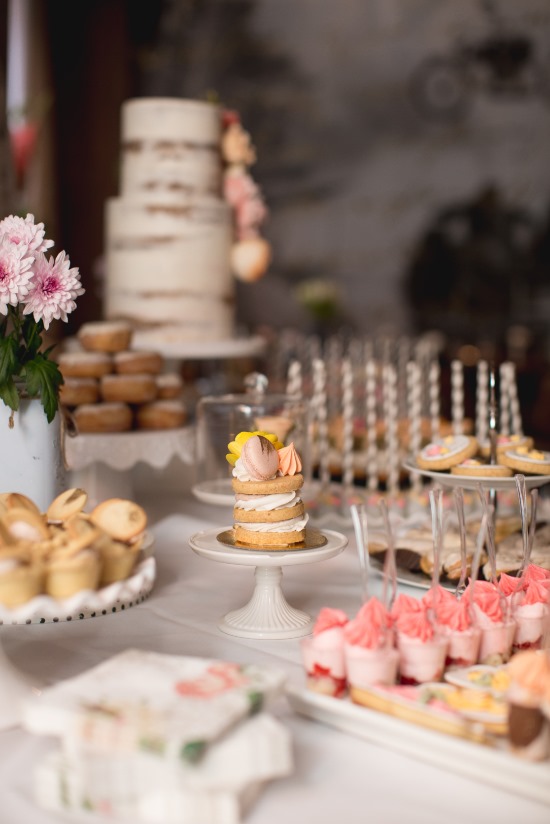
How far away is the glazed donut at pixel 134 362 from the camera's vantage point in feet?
9.53

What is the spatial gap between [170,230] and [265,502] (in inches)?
66.7

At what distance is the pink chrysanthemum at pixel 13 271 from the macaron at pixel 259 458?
55 centimetres

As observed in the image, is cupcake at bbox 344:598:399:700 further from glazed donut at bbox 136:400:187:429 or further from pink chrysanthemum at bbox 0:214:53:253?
glazed donut at bbox 136:400:187:429

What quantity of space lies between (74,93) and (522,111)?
3405 millimetres

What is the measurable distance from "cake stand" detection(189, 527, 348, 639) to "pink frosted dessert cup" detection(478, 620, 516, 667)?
34 cm

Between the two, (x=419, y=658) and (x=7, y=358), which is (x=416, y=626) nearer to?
(x=419, y=658)

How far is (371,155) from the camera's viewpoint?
8055 mm

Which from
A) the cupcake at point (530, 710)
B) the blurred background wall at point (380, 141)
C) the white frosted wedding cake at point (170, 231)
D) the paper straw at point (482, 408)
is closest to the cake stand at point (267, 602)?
the cupcake at point (530, 710)

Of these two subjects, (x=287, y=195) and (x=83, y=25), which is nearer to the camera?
(x=83, y=25)

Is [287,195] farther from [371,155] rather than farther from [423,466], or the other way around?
[423,466]

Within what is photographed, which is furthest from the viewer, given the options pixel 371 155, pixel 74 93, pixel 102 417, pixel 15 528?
pixel 371 155

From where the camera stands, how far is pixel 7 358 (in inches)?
80.7

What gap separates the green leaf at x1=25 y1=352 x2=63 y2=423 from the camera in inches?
80.8

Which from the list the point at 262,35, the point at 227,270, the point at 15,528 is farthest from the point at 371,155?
the point at 15,528
